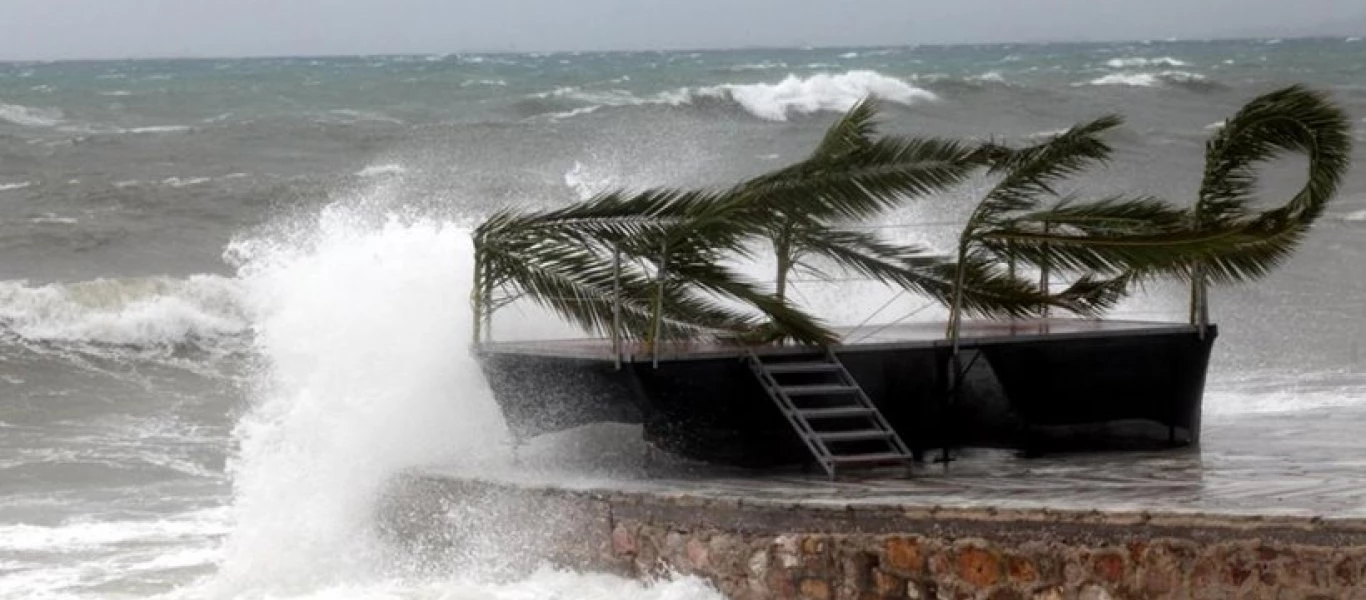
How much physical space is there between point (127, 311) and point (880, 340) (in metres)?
15.1

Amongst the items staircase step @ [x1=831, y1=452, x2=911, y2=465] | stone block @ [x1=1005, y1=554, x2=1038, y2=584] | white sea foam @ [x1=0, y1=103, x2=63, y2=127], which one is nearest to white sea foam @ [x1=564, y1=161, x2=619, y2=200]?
staircase step @ [x1=831, y1=452, x2=911, y2=465]

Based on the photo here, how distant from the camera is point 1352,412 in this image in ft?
52.5

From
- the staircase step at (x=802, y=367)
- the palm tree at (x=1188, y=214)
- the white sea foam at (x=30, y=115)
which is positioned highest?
the white sea foam at (x=30, y=115)

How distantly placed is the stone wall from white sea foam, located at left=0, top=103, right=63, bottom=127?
45112 millimetres

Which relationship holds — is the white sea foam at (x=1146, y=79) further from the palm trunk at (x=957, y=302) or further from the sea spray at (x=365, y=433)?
the palm trunk at (x=957, y=302)

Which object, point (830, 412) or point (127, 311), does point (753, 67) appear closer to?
point (127, 311)

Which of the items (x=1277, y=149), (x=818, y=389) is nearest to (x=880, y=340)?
(x=818, y=389)

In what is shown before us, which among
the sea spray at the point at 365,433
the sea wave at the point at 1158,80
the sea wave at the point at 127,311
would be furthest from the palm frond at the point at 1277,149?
the sea wave at the point at 1158,80

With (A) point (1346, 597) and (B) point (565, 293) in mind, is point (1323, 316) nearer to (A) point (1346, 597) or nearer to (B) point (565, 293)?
(B) point (565, 293)

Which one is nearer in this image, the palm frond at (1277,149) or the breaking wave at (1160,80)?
the palm frond at (1277,149)

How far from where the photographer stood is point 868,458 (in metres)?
12.7

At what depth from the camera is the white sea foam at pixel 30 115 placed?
55.5 meters

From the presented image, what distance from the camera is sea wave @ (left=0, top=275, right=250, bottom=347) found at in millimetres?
26141

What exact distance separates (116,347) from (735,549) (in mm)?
15639
